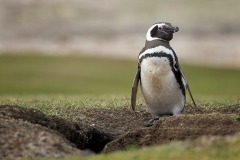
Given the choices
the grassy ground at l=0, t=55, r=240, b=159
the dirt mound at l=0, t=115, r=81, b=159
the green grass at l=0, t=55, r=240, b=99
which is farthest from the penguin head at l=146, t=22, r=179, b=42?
the green grass at l=0, t=55, r=240, b=99

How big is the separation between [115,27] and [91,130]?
33.9 metres

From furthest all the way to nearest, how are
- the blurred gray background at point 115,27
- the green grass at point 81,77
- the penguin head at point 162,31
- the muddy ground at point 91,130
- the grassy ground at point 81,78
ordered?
the blurred gray background at point 115,27, the green grass at point 81,77, the grassy ground at point 81,78, the penguin head at point 162,31, the muddy ground at point 91,130

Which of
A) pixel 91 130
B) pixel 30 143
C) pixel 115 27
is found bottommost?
pixel 115 27

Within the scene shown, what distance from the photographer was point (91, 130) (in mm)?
10102

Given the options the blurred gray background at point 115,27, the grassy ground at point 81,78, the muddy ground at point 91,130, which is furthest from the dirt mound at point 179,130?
the blurred gray background at point 115,27

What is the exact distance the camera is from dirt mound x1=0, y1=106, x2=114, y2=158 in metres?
8.72

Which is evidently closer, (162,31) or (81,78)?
(162,31)

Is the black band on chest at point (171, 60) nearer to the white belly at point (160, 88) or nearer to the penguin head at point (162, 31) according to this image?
the white belly at point (160, 88)

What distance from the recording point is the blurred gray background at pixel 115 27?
1526 inches

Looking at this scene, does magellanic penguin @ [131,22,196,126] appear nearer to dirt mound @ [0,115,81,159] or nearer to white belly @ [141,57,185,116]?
white belly @ [141,57,185,116]

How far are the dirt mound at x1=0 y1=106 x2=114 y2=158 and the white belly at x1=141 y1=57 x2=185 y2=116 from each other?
120 cm

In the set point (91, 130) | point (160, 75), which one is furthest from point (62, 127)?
point (160, 75)

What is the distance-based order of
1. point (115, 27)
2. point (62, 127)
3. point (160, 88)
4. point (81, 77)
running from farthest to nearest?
point (115, 27) < point (81, 77) < point (160, 88) < point (62, 127)

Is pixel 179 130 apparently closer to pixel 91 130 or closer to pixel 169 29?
pixel 91 130
